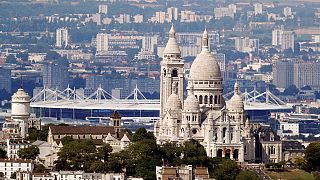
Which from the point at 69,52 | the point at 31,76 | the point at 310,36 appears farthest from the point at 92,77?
the point at 310,36

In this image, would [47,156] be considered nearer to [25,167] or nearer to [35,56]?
[25,167]

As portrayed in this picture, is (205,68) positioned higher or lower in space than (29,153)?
higher

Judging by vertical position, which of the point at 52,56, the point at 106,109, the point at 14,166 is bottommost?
the point at 106,109

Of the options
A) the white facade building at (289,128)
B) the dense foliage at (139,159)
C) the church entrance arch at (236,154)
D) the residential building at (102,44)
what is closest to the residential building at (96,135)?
the dense foliage at (139,159)

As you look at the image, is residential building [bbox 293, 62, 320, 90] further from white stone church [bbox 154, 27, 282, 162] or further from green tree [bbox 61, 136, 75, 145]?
green tree [bbox 61, 136, 75, 145]

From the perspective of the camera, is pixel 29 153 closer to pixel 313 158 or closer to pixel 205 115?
pixel 205 115

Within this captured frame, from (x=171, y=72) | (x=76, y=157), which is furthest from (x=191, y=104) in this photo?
(x=76, y=157)
